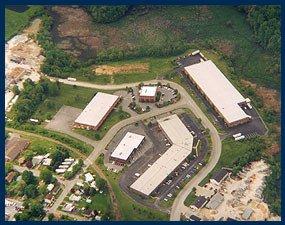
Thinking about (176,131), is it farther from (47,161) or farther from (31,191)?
(31,191)

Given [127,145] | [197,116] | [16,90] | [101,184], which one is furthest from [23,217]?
[197,116]

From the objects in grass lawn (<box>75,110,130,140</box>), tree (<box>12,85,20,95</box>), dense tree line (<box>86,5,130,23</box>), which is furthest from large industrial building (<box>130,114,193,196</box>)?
dense tree line (<box>86,5,130,23</box>)

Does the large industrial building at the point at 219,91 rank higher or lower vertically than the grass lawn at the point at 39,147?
higher

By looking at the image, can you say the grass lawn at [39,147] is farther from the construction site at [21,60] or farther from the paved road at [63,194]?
the construction site at [21,60]

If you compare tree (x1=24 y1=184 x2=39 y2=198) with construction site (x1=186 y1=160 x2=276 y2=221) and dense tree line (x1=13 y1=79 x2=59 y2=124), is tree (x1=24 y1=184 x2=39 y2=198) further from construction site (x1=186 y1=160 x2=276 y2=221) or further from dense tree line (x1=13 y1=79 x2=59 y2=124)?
construction site (x1=186 y1=160 x2=276 y2=221)

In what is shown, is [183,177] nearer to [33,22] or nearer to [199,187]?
[199,187]

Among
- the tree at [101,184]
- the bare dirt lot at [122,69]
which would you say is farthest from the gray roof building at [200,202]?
the bare dirt lot at [122,69]

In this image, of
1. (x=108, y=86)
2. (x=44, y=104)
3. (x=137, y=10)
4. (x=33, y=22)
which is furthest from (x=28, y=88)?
(x=137, y=10)
